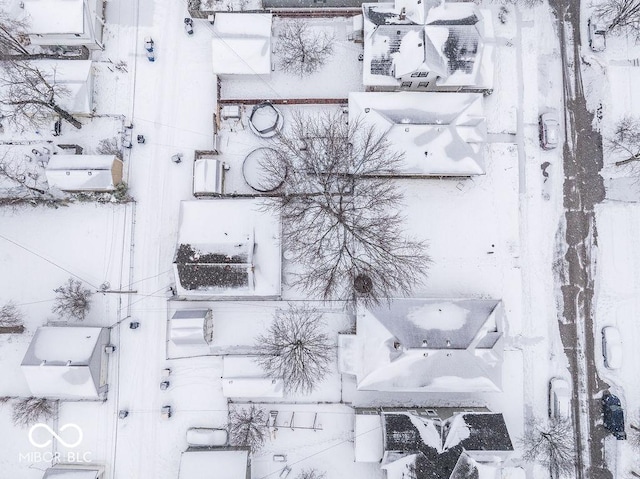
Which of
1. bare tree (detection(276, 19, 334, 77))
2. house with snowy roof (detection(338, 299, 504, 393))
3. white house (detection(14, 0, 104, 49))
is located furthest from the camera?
bare tree (detection(276, 19, 334, 77))

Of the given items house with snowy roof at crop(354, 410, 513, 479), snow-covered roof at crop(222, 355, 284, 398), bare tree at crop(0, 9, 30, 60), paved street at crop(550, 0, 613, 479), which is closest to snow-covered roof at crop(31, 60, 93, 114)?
bare tree at crop(0, 9, 30, 60)

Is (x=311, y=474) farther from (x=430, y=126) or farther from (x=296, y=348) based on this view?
(x=430, y=126)

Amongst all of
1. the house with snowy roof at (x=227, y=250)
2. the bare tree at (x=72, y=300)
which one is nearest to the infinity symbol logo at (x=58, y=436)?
the bare tree at (x=72, y=300)

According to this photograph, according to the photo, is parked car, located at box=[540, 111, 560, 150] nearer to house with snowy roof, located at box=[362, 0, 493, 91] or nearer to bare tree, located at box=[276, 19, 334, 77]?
house with snowy roof, located at box=[362, 0, 493, 91]

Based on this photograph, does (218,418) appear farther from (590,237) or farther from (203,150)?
(590,237)

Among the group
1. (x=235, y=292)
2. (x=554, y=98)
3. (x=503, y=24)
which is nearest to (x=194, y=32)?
(x=235, y=292)

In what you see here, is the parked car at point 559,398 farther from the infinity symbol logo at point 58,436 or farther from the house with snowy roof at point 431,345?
the infinity symbol logo at point 58,436

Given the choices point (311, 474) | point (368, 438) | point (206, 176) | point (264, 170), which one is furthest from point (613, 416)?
point (206, 176)
